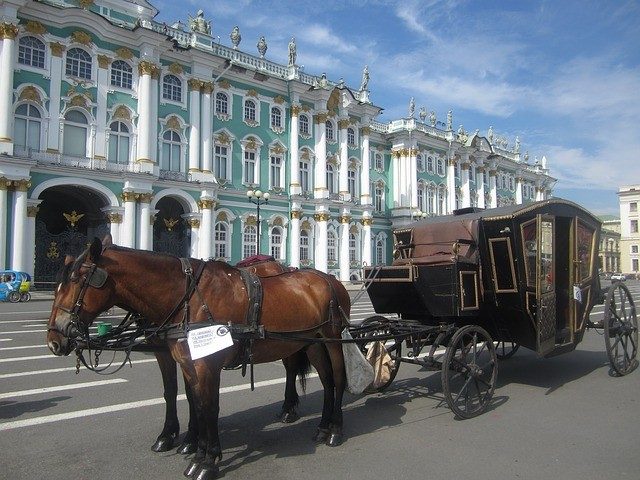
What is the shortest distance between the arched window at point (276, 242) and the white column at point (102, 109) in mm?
12150

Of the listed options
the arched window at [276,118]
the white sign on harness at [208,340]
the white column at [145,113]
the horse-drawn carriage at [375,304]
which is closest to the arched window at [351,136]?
the arched window at [276,118]

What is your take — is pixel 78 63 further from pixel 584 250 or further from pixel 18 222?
pixel 584 250

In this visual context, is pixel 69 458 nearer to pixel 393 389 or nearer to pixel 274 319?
pixel 274 319

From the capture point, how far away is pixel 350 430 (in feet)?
18.6

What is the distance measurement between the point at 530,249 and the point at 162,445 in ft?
16.9

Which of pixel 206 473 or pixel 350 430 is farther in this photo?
pixel 350 430

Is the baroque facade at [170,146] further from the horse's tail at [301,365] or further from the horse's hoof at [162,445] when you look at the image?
the horse's hoof at [162,445]

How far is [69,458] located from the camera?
→ 15.5ft

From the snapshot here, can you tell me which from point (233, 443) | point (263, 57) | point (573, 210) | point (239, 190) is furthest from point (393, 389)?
point (263, 57)

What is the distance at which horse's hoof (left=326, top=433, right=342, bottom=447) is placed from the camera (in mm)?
5123

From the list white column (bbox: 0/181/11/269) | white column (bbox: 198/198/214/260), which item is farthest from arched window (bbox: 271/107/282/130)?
white column (bbox: 0/181/11/269)

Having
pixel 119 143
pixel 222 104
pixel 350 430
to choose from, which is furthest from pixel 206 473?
pixel 222 104

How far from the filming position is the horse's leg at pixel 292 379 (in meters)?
5.99

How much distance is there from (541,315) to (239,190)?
27900 mm
